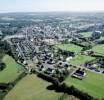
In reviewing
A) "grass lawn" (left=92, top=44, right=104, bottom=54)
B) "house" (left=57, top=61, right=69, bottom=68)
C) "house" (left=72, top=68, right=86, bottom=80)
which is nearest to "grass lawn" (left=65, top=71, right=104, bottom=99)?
"house" (left=72, top=68, right=86, bottom=80)

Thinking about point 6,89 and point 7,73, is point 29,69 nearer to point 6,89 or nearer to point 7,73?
point 7,73

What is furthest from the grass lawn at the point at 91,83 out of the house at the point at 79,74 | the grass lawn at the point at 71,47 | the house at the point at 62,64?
the grass lawn at the point at 71,47

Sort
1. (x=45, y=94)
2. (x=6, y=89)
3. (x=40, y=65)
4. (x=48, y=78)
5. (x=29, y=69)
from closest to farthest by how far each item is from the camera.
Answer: (x=45, y=94) → (x=6, y=89) → (x=48, y=78) → (x=29, y=69) → (x=40, y=65)

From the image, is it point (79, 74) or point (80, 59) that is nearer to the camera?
point (79, 74)

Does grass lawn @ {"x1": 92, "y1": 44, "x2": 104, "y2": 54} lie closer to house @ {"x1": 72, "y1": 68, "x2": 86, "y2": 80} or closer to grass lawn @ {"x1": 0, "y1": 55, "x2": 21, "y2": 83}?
house @ {"x1": 72, "y1": 68, "x2": 86, "y2": 80}

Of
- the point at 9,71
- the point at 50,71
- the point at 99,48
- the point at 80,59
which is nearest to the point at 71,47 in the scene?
the point at 99,48

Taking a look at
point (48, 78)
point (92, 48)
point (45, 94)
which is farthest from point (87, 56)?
point (45, 94)

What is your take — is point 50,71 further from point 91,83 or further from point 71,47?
point 71,47
